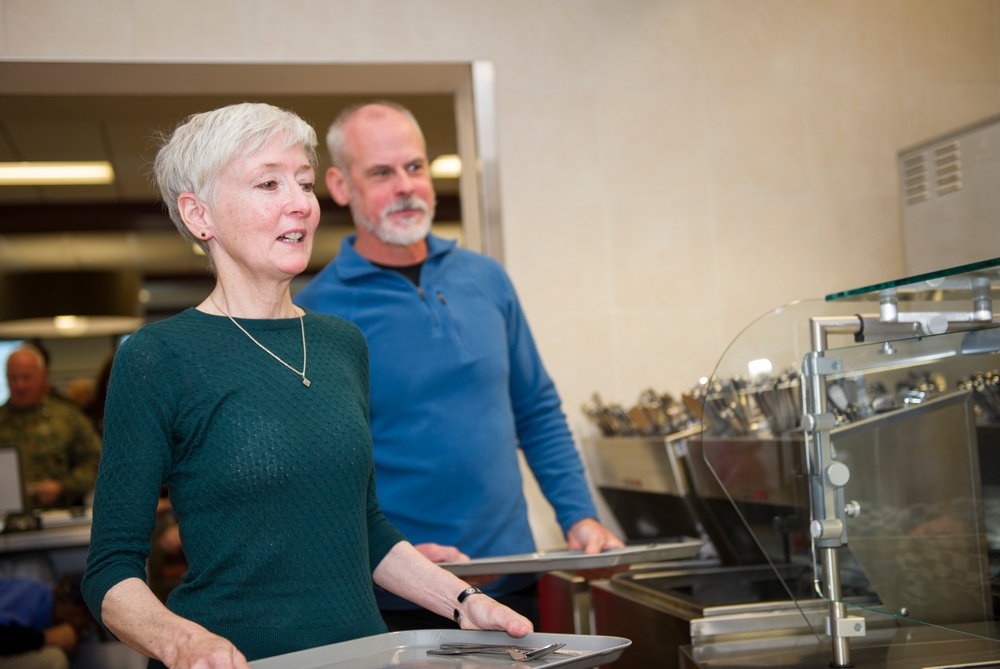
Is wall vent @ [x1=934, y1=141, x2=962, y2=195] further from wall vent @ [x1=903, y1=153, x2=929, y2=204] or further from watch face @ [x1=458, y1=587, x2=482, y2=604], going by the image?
watch face @ [x1=458, y1=587, x2=482, y2=604]

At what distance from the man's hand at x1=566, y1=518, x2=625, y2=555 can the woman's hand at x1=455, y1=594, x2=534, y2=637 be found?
52cm

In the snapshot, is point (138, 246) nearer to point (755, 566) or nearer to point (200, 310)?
point (755, 566)

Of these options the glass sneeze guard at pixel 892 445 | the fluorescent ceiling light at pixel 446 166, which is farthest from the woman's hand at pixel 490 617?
the fluorescent ceiling light at pixel 446 166

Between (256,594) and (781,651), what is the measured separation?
0.86 m

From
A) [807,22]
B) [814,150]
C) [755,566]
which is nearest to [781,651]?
[755,566]

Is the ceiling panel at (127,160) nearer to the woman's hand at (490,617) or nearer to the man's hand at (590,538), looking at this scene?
the man's hand at (590,538)

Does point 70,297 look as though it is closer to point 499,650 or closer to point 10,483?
point 10,483

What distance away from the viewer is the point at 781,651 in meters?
1.60

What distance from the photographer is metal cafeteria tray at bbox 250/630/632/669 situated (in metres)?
0.98

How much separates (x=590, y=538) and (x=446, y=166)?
437cm

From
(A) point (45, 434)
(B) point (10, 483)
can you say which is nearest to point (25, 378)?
(A) point (45, 434)

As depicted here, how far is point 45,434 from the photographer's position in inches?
180

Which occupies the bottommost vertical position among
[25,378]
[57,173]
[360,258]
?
[25,378]

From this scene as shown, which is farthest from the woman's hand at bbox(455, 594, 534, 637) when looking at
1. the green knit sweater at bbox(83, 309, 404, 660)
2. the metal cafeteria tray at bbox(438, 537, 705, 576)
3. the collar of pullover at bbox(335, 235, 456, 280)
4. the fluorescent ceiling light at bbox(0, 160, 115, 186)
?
the fluorescent ceiling light at bbox(0, 160, 115, 186)
